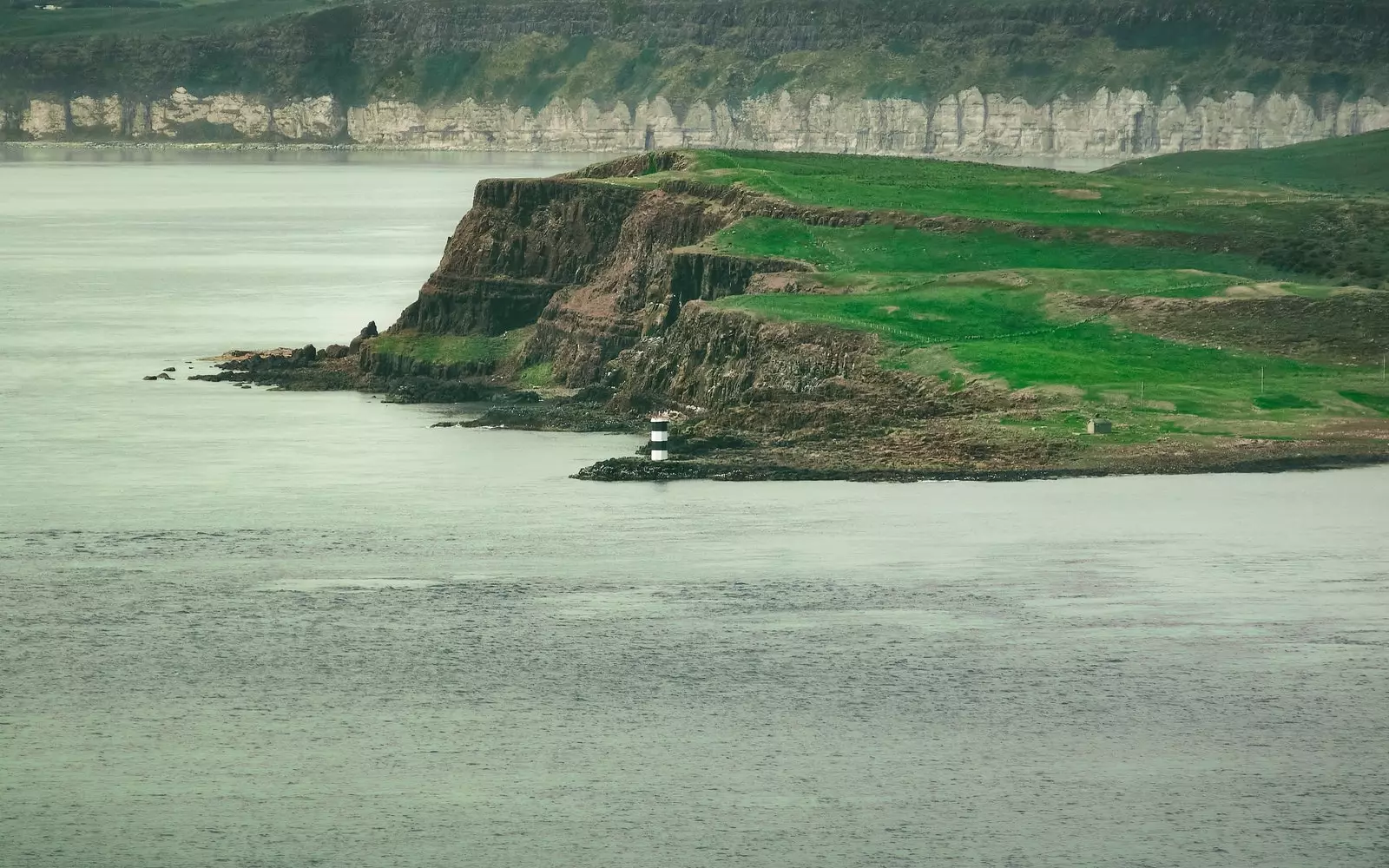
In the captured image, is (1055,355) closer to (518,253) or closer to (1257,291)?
(1257,291)

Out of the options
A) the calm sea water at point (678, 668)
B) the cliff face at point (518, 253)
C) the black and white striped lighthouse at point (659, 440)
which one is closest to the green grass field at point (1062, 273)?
the cliff face at point (518, 253)

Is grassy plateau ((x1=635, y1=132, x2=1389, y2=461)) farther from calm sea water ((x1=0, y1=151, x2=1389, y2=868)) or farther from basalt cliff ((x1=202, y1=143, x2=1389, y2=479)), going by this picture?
calm sea water ((x1=0, y1=151, x2=1389, y2=868))

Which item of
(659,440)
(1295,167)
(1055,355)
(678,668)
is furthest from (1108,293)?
(1295,167)

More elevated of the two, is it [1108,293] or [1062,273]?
[1062,273]

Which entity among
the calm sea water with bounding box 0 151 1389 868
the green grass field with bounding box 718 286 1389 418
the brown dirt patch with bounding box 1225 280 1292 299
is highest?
the brown dirt patch with bounding box 1225 280 1292 299

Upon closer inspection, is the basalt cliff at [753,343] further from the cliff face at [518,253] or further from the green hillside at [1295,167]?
the green hillside at [1295,167]

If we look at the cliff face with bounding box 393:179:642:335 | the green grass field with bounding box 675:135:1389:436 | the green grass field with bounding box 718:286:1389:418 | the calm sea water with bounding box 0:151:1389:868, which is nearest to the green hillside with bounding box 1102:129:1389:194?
the green grass field with bounding box 675:135:1389:436

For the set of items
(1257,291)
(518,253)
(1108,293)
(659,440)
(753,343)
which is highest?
(1257,291)

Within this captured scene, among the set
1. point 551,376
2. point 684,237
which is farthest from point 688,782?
point 684,237
